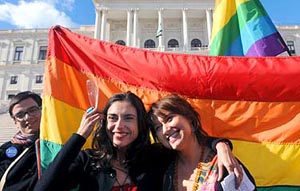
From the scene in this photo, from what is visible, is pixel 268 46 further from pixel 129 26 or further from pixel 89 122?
pixel 129 26

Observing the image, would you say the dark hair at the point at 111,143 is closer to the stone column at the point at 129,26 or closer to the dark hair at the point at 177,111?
the dark hair at the point at 177,111

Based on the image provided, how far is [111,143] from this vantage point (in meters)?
2.35

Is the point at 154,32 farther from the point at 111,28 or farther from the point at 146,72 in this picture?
the point at 146,72

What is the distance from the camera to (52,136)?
113 inches

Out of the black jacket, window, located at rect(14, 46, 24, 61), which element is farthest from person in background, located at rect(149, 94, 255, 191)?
window, located at rect(14, 46, 24, 61)

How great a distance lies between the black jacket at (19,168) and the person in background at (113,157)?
1.21ft

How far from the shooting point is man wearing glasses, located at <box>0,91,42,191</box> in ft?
7.96

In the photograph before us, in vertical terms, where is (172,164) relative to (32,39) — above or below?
below

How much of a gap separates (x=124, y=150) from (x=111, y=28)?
42194mm

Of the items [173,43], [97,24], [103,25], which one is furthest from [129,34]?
[173,43]

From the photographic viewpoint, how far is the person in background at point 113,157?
85.0 inches

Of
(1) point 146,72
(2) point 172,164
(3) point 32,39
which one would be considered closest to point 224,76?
(1) point 146,72

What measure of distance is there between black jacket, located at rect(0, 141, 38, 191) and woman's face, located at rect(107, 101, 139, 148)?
734 millimetres

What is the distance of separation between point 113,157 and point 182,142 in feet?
1.72
